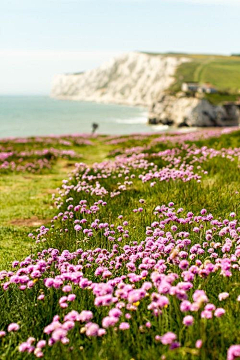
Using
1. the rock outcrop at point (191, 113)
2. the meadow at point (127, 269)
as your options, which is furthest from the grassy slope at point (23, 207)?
the rock outcrop at point (191, 113)

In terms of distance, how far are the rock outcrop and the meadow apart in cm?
8249

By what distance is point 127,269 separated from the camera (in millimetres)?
4535

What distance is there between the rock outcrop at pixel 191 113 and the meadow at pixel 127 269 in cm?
8249

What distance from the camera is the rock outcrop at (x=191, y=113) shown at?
9219 cm

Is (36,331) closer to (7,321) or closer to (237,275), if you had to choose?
(7,321)

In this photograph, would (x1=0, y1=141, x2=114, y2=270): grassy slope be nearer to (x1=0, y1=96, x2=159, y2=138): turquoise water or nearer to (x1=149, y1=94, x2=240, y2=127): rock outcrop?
(x1=0, y1=96, x2=159, y2=138): turquoise water

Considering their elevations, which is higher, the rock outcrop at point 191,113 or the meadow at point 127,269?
the meadow at point 127,269

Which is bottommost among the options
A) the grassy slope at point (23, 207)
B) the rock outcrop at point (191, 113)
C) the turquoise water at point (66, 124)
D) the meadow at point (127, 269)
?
the turquoise water at point (66, 124)

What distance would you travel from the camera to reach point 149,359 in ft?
9.23

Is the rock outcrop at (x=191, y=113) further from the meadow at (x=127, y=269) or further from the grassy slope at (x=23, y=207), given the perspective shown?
the meadow at (x=127, y=269)

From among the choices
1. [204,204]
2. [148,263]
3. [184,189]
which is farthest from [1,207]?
[148,263]

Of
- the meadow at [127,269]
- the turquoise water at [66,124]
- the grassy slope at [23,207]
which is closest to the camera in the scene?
the meadow at [127,269]

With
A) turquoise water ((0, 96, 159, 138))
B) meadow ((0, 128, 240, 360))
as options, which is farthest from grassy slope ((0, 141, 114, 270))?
turquoise water ((0, 96, 159, 138))

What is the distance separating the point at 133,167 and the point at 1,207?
420cm
